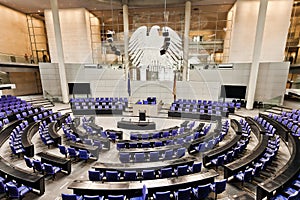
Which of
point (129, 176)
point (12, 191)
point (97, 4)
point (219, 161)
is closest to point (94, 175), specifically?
point (129, 176)

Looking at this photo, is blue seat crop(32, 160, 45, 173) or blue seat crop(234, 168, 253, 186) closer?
blue seat crop(234, 168, 253, 186)

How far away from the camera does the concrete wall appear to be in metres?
17.4

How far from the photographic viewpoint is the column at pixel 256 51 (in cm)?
1534

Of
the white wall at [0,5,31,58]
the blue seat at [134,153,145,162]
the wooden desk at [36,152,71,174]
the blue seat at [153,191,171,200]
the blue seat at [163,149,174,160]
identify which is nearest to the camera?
the blue seat at [153,191,171,200]

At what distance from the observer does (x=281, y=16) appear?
18.2 m

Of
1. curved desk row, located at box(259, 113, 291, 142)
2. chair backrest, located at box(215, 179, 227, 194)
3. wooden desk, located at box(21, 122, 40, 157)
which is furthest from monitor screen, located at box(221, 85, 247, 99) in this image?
wooden desk, located at box(21, 122, 40, 157)

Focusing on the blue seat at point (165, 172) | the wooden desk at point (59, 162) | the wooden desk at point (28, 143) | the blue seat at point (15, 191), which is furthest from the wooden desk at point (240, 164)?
the wooden desk at point (28, 143)

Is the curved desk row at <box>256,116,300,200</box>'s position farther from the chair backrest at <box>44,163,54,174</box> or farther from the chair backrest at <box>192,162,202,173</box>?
the chair backrest at <box>44,163,54,174</box>

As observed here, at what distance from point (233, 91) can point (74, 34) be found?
862 inches

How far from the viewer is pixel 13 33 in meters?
21.3

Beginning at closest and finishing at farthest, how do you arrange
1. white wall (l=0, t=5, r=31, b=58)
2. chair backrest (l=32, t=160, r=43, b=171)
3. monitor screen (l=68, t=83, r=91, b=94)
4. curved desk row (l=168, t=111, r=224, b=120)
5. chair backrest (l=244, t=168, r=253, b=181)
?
chair backrest (l=244, t=168, r=253, b=181), chair backrest (l=32, t=160, r=43, b=171), curved desk row (l=168, t=111, r=224, b=120), white wall (l=0, t=5, r=31, b=58), monitor screen (l=68, t=83, r=91, b=94)

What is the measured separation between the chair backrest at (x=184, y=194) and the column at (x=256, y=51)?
15945 mm

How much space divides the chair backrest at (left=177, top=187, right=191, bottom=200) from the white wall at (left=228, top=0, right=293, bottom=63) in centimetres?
2029

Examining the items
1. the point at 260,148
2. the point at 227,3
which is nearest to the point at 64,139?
the point at 260,148
